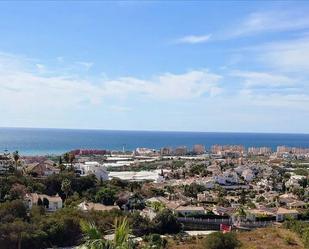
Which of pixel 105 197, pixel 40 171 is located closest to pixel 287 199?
pixel 105 197

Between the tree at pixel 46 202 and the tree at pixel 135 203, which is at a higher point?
the tree at pixel 46 202

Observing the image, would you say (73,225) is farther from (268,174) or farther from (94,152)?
(94,152)

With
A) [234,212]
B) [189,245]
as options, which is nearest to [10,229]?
[189,245]

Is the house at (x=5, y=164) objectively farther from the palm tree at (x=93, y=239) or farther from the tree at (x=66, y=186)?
the palm tree at (x=93, y=239)

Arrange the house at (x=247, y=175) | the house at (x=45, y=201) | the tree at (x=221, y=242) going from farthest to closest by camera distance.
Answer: the house at (x=247, y=175), the house at (x=45, y=201), the tree at (x=221, y=242)

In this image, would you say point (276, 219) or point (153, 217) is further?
point (276, 219)

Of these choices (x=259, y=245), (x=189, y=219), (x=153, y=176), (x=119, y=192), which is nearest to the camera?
(x=259, y=245)

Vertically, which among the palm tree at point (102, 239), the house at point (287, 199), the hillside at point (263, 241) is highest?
the palm tree at point (102, 239)

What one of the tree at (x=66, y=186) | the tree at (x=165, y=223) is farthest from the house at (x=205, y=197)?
the tree at (x=165, y=223)

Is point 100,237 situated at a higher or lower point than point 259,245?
higher
